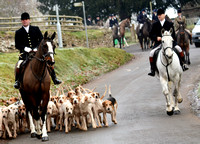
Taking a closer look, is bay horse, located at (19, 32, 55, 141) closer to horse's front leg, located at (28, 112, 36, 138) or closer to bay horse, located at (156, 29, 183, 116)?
horse's front leg, located at (28, 112, 36, 138)

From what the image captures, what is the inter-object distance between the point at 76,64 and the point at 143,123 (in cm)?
1437

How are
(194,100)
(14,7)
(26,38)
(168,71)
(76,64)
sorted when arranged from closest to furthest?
(26,38) → (168,71) → (194,100) → (76,64) → (14,7)

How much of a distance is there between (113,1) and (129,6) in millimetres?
1954

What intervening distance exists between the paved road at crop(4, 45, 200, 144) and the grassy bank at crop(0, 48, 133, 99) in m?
2.73

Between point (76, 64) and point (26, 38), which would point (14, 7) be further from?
point (26, 38)

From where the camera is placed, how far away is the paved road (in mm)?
10562

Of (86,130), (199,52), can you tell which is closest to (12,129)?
(86,130)

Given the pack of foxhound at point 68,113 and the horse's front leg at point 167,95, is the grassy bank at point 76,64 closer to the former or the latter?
the pack of foxhound at point 68,113

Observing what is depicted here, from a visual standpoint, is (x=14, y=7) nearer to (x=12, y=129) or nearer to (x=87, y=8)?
(x=87, y=8)

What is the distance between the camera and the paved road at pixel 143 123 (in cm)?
1056

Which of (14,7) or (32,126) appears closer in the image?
(32,126)

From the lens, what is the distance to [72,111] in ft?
41.9

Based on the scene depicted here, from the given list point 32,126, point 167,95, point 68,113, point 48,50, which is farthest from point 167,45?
point 32,126

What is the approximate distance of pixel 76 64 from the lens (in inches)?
1048
